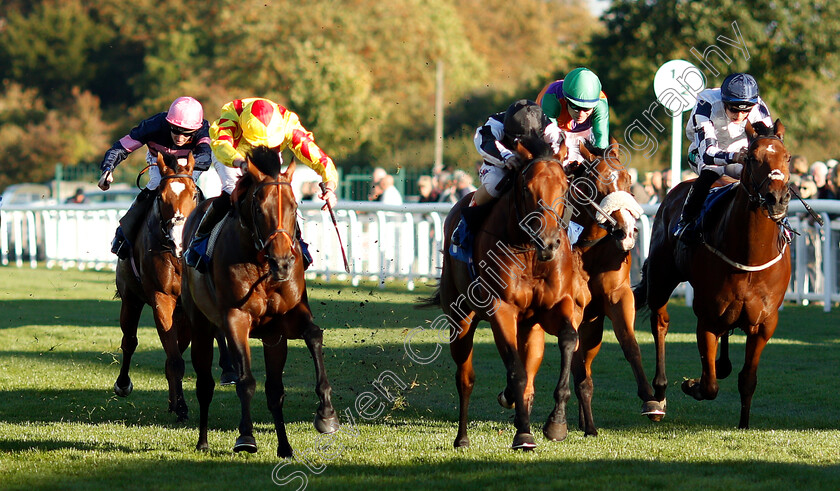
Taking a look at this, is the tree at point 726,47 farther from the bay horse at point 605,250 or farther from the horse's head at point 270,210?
the horse's head at point 270,210

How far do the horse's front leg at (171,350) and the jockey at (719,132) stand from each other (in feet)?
11.5

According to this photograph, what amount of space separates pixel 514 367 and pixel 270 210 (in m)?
1.54

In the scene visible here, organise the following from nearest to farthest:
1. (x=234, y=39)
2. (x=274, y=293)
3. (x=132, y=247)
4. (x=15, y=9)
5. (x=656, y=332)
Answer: (x=274, y=293), (x=656, y=332), (x=132, y=247), (x=234, y=39), (x=15, y=9)

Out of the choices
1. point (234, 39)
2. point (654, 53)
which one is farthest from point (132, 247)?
point (234, 39)

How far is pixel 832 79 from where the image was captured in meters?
32.6

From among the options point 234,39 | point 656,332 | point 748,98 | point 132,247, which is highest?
point 234,39

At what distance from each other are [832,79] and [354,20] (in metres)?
19.0

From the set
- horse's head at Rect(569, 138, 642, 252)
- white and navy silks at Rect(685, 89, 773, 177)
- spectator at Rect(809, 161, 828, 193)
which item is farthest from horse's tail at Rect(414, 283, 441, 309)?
spectator at Rect(809, 161, 828, 193)

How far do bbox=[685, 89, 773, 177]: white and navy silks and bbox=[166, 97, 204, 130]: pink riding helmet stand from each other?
348 centimetres

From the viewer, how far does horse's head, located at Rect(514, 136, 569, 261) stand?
5.76 meters

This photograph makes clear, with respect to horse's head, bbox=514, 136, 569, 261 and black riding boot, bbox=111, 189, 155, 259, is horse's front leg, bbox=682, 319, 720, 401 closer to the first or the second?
horse's head, bbox=514, 136, 569, 261

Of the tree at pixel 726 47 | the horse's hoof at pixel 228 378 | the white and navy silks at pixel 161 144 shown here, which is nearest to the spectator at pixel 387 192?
the horse's hoof at pixel 228 378

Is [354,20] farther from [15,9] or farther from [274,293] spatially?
[274,293]

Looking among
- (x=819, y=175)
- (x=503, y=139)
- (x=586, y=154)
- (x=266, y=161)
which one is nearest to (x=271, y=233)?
(x=266, y=161)
